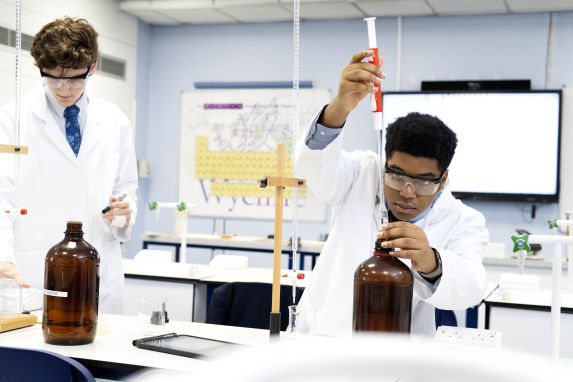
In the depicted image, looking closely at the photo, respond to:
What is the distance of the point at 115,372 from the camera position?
1450 millimetres

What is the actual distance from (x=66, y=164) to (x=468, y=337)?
1382 millimetres

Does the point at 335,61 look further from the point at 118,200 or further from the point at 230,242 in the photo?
the point at 118,200

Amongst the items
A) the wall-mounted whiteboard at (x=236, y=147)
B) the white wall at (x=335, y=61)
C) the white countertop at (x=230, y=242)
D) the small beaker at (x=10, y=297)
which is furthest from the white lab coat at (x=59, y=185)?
the wall-mounted whiteboard at (x=236, y=147)

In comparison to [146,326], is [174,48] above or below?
above

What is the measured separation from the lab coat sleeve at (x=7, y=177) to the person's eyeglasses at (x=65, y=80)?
0.16m

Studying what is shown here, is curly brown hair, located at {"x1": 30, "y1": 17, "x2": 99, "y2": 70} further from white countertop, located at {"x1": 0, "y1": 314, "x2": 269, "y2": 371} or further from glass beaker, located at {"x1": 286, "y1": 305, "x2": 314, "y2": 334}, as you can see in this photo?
glass beaker, located at {"x1": 286, "y1": 305, "x2": 314, "y2": 334}

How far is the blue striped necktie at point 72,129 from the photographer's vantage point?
83.3 inches

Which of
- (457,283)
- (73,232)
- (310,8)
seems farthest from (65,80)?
(310,8)

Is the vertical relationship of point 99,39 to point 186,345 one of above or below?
above

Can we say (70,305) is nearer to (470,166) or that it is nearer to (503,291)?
(503,291)

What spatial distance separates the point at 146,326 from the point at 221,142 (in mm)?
4444

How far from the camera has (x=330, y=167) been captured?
5.16 feet

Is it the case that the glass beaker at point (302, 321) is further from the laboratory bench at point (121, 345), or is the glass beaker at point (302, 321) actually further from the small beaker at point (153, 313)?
the small beaker at point (153, 313)

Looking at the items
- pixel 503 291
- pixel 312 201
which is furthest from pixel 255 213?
pixel 503 291
